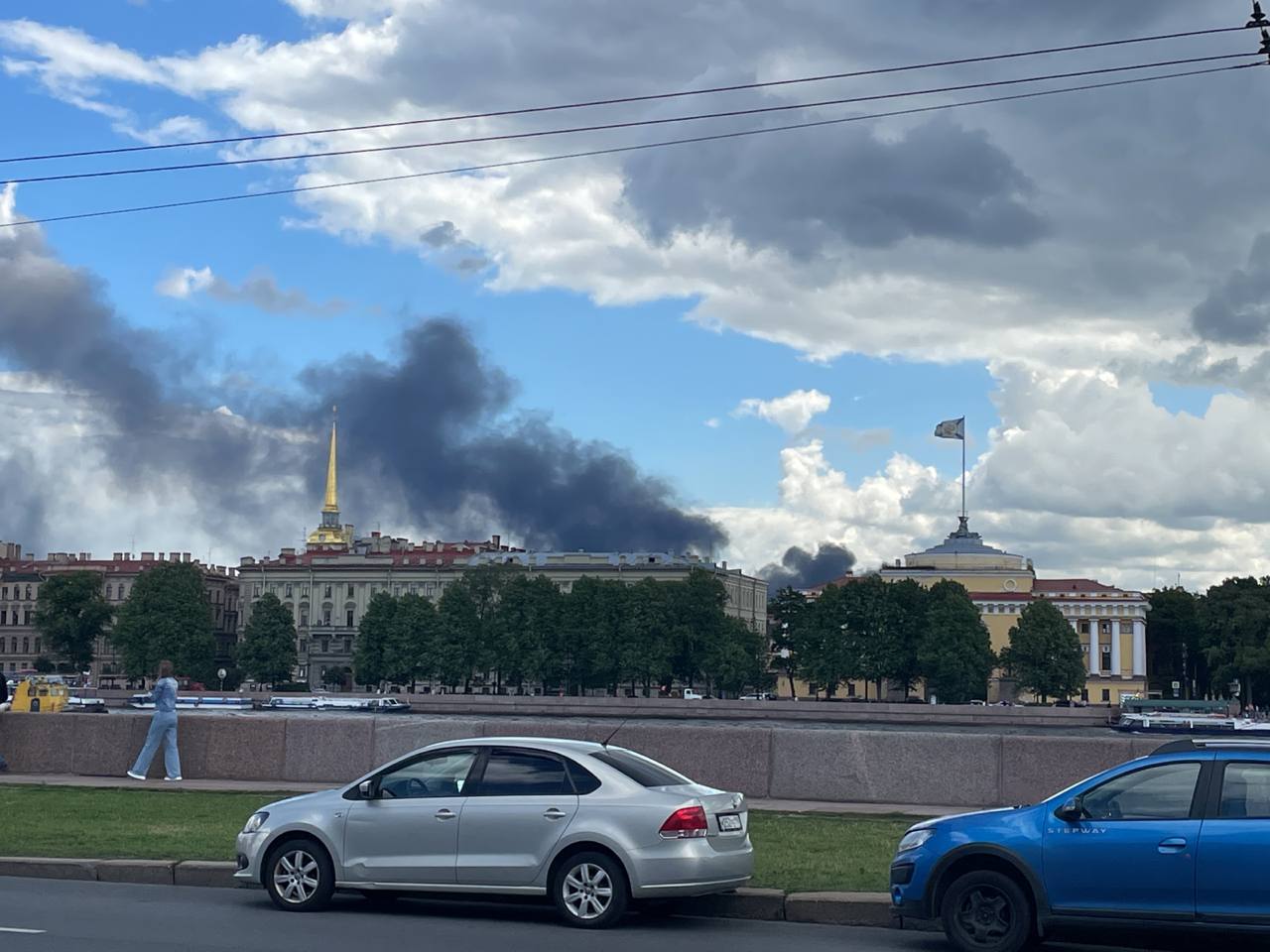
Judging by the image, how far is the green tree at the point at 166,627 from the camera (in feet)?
452

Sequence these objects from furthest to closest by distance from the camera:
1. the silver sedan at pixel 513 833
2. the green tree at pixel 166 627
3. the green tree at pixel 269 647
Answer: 1. the green tree at pixel 269 647
2. the green tree at pixel 166 627
3. the silver sedan at pixel 513 833

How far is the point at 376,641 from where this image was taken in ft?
462

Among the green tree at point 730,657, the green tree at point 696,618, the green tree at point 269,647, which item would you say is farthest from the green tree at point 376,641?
the green tree at point 730,657

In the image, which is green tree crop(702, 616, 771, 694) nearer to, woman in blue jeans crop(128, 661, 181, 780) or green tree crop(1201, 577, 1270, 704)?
green tree crop(1201, 577, 1270, 704)

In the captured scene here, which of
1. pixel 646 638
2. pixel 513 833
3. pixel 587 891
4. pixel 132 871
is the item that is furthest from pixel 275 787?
pixel 646 638

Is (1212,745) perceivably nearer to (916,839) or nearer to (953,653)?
(916,839)

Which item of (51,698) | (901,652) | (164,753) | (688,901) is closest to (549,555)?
(901,652)

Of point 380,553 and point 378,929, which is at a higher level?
point 380,553

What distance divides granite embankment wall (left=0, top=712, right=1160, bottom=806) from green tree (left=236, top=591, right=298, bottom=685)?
397ft

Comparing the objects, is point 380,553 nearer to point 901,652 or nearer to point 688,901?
point 901,652

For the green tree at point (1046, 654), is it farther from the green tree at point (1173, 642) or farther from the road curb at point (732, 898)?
the road curb at point (732, 898)

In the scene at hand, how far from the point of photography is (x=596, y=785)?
13453 millimetres

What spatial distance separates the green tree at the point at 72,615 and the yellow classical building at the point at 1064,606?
78783 millimetres

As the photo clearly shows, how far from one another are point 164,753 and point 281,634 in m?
124
